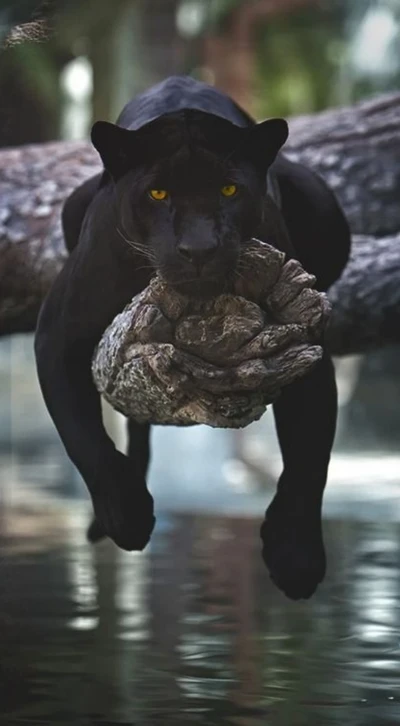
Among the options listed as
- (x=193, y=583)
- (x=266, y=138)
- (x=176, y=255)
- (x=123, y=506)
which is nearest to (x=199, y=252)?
(x=176, y=255)

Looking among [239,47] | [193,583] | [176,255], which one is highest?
[239,47]

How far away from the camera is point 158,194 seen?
4.17 metres

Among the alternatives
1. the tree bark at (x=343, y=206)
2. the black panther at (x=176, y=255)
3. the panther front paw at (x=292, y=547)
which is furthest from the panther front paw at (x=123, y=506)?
the tree bark at (x=343, y=206)

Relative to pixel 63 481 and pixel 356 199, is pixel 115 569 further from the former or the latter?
pixel 63 481

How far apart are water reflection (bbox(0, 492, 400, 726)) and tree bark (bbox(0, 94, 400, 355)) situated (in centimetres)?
88

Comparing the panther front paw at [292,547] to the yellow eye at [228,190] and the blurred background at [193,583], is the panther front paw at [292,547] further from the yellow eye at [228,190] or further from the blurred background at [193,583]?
the yellow eye at [228,190]

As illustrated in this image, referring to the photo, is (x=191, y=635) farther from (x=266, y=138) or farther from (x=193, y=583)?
(x=266, y=138)

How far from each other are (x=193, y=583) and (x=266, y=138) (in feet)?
7.55

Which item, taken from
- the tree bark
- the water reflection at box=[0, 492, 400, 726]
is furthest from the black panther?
the tree bark

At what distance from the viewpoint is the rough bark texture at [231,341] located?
4008 mm

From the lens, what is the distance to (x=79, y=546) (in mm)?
7062

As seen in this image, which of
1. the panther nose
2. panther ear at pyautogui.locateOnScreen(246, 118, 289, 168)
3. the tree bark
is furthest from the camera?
the tree bark

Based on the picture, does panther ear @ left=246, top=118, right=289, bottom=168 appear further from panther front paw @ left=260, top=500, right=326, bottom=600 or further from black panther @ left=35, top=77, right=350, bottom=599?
panther front paw @ left=260, top=500, right=326, bottom=600

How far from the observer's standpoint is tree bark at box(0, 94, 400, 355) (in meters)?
6.71
